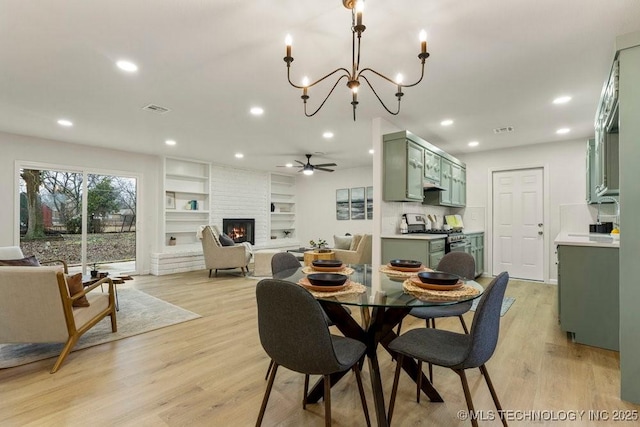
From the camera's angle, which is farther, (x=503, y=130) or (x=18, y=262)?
(x=503, y=130)

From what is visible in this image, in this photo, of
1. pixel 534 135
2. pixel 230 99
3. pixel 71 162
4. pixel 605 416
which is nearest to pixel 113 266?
pixel 71 162

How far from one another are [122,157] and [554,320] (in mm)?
7251

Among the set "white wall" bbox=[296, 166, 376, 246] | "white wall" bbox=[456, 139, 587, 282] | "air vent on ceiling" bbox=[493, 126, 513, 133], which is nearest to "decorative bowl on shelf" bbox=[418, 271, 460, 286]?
"air vent on ceiling" bbox=[493, 126, 513, 133]

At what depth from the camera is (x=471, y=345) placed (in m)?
1.50

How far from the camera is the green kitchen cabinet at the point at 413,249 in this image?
3945 mm

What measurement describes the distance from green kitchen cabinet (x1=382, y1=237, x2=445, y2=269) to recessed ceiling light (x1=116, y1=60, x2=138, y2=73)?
326cm

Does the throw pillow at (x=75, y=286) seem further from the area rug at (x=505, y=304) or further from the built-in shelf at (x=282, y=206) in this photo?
the built-in shelf at (x=282, y=206)

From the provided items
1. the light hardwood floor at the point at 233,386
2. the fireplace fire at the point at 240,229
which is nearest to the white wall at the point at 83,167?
the fireplace fire at the point at 240,229

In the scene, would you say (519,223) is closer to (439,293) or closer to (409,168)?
(409,168)

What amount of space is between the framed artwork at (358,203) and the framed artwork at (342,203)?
7.3 inches

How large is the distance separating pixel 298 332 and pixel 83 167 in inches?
235

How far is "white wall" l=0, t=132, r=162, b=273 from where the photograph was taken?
482 centimetres

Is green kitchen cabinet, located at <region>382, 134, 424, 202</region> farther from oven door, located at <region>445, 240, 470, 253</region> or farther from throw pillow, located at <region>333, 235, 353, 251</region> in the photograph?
throw pillow, located at <region>333, 235, 353, 251</region>

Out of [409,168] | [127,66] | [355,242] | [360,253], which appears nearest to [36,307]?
[127,66]
